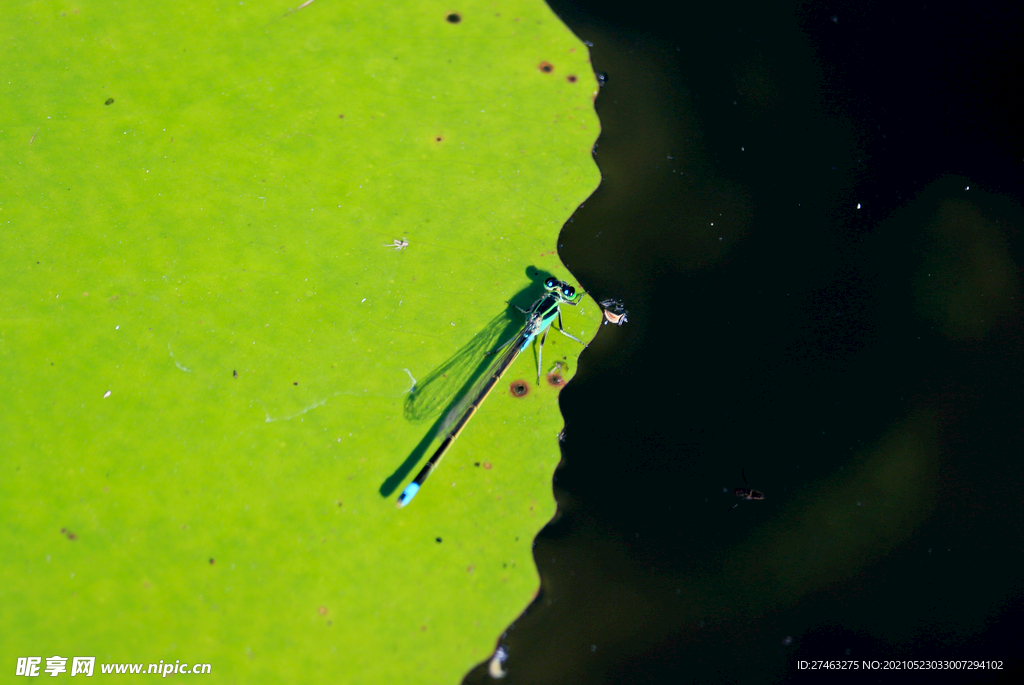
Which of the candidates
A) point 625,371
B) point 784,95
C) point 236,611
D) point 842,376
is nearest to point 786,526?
point 842,376

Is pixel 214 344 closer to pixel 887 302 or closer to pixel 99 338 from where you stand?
pixel 99 338

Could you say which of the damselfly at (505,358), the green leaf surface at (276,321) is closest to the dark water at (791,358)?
the damselfly at (505,358)

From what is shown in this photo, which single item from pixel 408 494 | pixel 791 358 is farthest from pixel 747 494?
pixel 408 494

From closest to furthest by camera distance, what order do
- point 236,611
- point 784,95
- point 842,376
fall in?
point 236,611, point 842,376, point 784,95

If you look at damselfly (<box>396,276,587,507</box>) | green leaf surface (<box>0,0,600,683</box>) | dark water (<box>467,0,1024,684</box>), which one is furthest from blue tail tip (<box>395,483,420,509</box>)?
dark water (<box>467,0,1024,684</box>)

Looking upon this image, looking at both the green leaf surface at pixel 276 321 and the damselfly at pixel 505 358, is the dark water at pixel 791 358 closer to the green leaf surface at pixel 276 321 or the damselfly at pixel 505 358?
the damselfly at pixel 505 358

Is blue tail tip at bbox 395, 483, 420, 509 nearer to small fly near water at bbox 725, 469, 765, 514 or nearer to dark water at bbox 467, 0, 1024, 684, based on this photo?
dark water at bbox 467, 0, 1024, 684

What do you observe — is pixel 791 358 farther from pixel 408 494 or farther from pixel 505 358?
pixel 408 494
